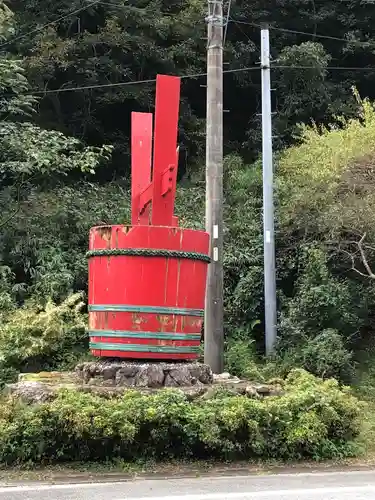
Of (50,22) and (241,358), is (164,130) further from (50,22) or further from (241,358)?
(50,22)

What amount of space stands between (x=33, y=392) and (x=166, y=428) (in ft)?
5.15

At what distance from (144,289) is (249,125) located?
17929 mm

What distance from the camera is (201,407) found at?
628 cm

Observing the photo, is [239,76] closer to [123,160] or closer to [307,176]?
[123,160]

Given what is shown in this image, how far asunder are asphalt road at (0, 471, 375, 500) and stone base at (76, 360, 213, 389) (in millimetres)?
1378

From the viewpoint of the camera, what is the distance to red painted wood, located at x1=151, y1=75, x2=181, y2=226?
23.1ft

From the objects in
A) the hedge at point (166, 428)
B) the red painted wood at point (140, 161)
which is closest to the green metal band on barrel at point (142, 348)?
the hedge at point (166, 428)

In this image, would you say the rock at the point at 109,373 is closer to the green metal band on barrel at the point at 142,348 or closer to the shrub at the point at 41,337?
the green metal band on barrel at the point at 142,348

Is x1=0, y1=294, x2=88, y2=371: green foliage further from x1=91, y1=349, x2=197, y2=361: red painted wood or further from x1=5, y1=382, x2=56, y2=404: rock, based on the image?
x1=91, y1=349, x2=197, y2=361: red painted wood

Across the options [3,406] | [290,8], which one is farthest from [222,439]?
[290,8]

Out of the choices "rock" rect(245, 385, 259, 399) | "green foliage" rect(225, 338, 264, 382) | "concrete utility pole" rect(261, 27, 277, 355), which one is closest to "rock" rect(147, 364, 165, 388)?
"rock" rect(245, 385, 259, 399)

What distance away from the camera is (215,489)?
5.34 meters

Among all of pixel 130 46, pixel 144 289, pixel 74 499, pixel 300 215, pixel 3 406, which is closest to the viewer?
pixel 74 499

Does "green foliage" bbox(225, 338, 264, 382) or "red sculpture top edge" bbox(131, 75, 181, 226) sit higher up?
"red sculpture top edge" bbox(131, 75, 181, 226)
